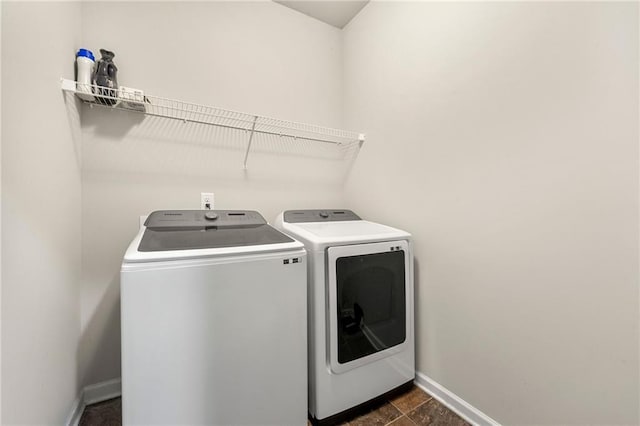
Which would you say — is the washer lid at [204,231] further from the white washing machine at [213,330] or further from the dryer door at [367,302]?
the dryer door at [367,302]

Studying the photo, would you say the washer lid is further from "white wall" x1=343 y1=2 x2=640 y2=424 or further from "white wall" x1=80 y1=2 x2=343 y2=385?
"white wall" x1=343 y1=2 x2=640 y2=424

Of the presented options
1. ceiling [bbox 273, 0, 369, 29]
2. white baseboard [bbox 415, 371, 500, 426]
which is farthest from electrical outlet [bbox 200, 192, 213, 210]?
white baseboard [bbox 415, 371, 500, 426]

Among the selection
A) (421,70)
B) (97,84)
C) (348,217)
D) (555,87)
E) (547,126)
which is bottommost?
(348,217)

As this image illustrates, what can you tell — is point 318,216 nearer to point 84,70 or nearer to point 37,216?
point 37,216

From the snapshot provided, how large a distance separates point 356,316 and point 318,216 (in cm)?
71

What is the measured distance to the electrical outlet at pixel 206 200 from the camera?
1667 millimetres

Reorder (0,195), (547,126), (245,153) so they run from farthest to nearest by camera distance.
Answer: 1. (245,153)
2. (547,126)
3. (0,195)

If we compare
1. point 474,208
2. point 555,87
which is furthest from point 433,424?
point 555,87

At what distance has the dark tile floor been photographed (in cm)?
128

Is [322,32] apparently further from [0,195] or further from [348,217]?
[0,195]

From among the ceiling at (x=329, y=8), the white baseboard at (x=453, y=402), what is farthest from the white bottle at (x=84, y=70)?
the white baseboard at (x=453, y=402)

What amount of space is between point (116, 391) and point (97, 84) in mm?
1674

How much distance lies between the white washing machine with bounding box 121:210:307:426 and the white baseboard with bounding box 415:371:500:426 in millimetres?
777

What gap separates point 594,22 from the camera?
89 centimetres
